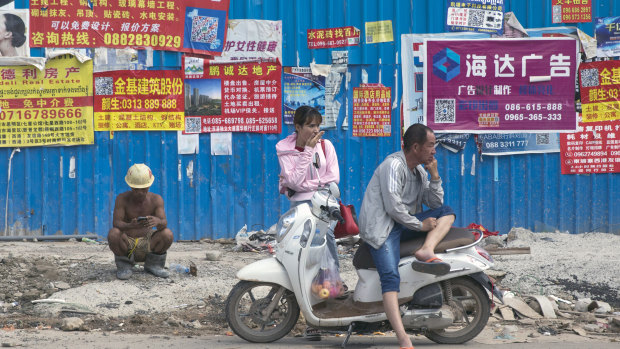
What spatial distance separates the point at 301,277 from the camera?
5.52 metres

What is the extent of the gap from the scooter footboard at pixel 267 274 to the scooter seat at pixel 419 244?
0.55 metres

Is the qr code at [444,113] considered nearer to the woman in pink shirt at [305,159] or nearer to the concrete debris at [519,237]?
the concrete debris at [519,237]

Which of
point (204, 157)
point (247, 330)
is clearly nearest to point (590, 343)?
point (247, 330)

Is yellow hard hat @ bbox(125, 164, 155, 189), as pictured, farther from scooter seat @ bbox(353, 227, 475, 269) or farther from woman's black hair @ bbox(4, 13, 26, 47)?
woman's black hair @ bbox(4, 13, 26, 47)

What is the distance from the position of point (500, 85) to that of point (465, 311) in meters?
4.33

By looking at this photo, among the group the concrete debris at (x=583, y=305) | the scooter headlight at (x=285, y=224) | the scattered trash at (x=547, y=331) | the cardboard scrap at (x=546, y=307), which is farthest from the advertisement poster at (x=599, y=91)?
the scooter headlight at (x=285, y=224)

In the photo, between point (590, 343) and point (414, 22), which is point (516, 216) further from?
point (590, 343)

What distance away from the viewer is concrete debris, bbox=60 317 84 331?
6.12 meters

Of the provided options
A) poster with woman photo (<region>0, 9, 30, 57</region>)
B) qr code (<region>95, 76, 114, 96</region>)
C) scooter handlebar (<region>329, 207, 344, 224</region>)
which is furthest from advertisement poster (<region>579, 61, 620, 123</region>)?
poster with woman photo (<region>0, 9, 30, 57</region>)

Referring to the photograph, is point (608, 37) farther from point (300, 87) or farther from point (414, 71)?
point (300, 87)

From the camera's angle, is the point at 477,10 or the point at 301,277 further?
the point at 477,10

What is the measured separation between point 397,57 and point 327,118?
3.68 ft

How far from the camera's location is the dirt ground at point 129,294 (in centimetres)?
628

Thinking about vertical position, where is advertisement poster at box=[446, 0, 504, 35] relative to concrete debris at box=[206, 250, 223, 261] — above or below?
above
